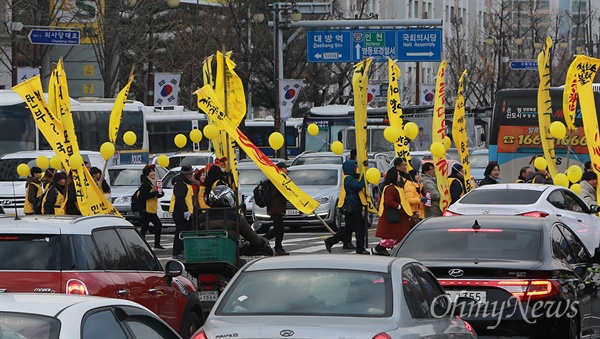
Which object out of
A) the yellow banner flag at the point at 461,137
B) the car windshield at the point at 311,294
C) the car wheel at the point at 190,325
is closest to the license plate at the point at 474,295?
the car wheel at the point at 190,325

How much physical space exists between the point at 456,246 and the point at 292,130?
167 ft

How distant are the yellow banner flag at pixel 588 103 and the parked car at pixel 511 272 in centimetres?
1128

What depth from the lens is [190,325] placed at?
11.2m

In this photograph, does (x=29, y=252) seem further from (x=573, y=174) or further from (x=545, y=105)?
(x=545, y=105)

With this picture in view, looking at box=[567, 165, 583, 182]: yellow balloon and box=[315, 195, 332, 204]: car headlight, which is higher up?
box=[567, 165, 583, 182]: yellow balloon

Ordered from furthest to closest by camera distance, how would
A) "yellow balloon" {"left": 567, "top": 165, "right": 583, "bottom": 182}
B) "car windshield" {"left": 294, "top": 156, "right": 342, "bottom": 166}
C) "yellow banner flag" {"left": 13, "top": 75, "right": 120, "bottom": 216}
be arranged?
"car windshield" {"left": 294, "top": 156, "right": 342, "bottom": 166}, "yellow balloon" {"left": 567, "top": 165, "right": 583, "bottom": 182}, "yellow banner flag" {"left": 13, "top": 75, "right": 120, "bottom": 216}

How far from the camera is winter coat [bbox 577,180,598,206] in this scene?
2183cm

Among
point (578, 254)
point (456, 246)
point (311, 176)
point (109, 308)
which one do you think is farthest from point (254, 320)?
point (311, 176)

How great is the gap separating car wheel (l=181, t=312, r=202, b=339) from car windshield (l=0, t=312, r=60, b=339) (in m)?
4.70

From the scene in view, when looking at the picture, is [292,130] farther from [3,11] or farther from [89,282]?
[89,282]

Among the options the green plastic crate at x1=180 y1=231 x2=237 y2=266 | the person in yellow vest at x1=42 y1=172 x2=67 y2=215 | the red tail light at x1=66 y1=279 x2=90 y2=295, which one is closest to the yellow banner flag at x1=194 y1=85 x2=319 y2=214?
the person in yellow vest at x1=42 y1=172 x2=67 y2=215

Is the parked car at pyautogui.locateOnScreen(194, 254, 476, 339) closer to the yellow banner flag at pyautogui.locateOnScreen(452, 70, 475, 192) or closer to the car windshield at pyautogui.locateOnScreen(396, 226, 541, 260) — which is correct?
the car windshield at pyautogui.locateOnScreen(396, 226, 541, 260)

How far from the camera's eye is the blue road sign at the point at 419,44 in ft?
153

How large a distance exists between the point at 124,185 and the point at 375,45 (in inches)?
667
